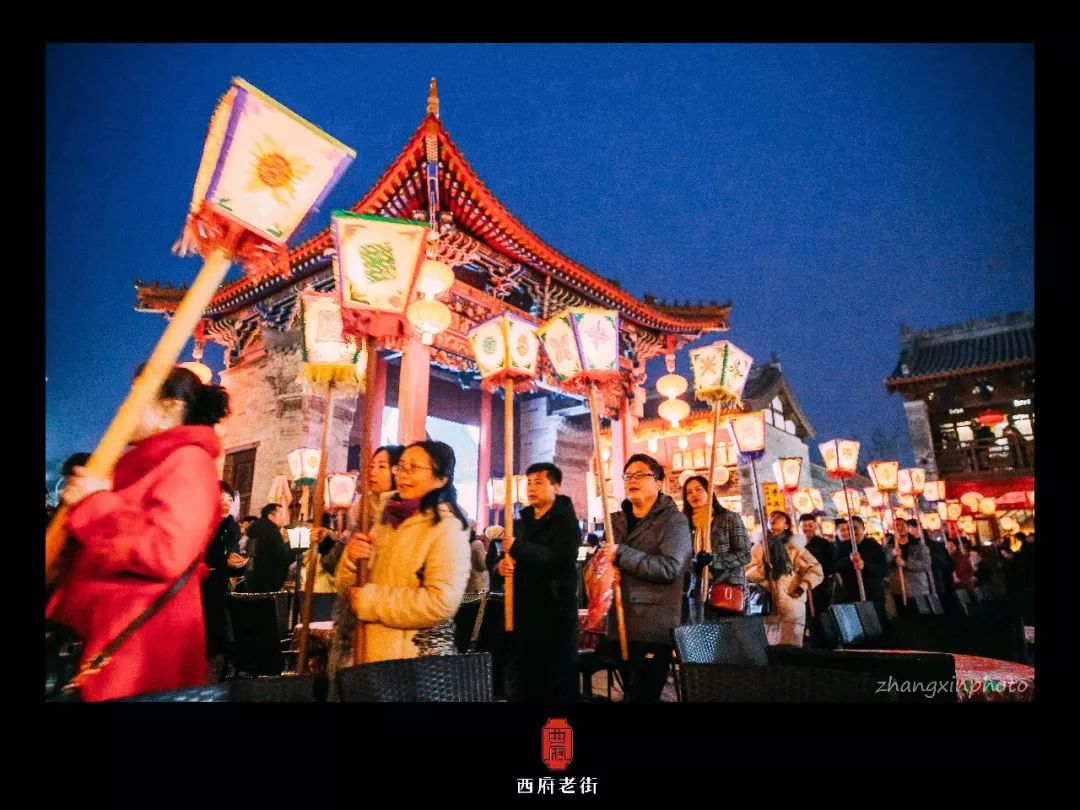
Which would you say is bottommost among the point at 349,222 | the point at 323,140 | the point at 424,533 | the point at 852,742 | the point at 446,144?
the point at 852,742

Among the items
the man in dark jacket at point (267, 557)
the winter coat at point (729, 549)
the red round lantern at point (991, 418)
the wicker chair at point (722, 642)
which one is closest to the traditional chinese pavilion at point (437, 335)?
the man in dark jacket at point (267, 557)

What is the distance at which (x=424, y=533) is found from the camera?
7.43ft

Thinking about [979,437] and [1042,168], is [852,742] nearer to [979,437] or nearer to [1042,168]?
[1042,168]

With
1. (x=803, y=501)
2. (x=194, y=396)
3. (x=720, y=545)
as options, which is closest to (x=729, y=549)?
(x=720, y=545)

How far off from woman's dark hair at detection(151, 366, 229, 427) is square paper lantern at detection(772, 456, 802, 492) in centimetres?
698

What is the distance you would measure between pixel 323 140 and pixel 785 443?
69.5 feet

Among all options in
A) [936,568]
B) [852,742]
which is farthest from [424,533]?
[936,568]

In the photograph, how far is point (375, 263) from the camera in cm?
262

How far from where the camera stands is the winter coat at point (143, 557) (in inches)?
76.2

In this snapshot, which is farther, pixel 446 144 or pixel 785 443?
pixel 785 443

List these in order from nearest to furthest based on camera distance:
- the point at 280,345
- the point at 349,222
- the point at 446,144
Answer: the point at 349,222 < the point at 446,144 < the point at 280,345

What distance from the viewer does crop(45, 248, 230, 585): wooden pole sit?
1989mm

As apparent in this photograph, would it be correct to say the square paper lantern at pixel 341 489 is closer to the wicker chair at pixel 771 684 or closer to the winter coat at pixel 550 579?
the winter coat at pixel 550 579

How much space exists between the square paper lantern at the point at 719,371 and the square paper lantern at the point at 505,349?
150 cm
